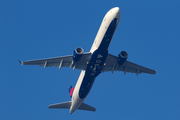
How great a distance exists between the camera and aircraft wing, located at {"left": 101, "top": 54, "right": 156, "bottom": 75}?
138ft

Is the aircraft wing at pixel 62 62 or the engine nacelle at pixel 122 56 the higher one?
the engine nacelle at pixel 122 56

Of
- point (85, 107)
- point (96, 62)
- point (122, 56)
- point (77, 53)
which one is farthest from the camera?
point (85, 107)

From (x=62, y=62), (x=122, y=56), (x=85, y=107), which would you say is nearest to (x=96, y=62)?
(x=122, y=56)

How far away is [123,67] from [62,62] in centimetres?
1168

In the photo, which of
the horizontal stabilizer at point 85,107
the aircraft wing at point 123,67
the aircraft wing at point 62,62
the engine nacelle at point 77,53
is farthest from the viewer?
the horizontal stabilizer at point 85,107

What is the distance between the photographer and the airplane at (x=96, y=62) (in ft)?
121

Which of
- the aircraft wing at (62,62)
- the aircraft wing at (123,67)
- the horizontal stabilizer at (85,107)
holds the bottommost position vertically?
the horizontal stabilizer at (85,107)

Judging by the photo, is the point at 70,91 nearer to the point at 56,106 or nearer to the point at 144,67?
the point at 56,106

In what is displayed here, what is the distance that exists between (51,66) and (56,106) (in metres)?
9.63

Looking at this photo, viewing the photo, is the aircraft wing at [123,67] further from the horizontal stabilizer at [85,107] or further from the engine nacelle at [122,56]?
the horizontal stabilizer at [85,107]

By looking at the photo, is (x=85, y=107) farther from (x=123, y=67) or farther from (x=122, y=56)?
(x=122, y=56)

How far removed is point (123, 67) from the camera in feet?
147

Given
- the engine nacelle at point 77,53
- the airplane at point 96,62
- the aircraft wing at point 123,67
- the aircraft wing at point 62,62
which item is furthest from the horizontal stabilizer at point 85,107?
the engine nacelle at point 77,53

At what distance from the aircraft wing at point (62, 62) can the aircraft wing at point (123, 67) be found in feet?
13.8
